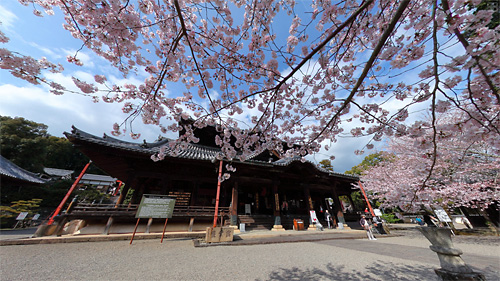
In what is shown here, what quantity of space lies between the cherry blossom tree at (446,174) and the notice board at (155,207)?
8.48 metres

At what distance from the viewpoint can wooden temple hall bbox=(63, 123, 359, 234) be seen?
7355 millimetres

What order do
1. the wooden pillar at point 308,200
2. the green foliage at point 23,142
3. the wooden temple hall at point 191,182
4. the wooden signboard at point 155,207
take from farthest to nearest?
the green foliage at point 23,142 → the wooden pillar at point 308,200 → the wooden temple hall at point 191,182 → the wooden signboard at point 155,207

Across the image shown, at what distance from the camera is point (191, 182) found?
10781 millimetres

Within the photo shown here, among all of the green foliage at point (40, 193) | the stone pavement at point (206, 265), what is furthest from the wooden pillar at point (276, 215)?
the green foliage at point (40, 193)

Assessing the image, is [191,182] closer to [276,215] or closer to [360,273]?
[276,215]

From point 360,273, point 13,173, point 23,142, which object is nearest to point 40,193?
point 13,173

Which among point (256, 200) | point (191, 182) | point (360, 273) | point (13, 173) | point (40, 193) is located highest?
point (13, 173)

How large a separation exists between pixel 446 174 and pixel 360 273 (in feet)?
28.9

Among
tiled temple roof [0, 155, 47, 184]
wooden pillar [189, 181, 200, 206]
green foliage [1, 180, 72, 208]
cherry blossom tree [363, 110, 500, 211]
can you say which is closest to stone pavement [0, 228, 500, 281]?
cherry blossom tree [363, 110, 500, 211]

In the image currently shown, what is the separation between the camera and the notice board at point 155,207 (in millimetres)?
6227

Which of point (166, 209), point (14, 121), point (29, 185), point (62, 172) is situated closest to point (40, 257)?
point (166, 209)

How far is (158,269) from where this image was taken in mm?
3508

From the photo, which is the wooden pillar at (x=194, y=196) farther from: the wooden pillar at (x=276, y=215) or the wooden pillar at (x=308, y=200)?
the wooden pillar at (x=308, y=200)

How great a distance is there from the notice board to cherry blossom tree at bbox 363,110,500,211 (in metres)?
8.48
